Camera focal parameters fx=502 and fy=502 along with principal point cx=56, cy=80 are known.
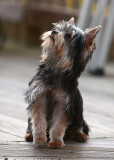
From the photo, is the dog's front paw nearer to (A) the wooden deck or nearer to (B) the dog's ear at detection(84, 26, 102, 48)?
(A) the wooden deck

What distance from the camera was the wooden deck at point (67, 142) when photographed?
366 cm

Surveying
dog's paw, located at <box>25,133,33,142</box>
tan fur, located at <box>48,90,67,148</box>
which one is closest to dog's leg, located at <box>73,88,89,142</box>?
tan fur, located at <box>48,90,67,148</box>

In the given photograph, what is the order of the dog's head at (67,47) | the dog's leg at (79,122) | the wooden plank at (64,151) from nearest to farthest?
the wooden plank at (64,151) → the dog's head at (67,47) → the dog's leg at (79,122)

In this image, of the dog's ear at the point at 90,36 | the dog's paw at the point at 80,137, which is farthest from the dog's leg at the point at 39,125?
the dog's ear at the point at 90,36

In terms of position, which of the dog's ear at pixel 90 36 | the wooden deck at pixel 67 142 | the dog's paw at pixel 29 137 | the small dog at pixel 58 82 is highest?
the dog's ear at pixel 90 36

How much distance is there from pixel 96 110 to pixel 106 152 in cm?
190

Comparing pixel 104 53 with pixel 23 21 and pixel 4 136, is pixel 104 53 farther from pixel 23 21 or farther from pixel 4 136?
pixel 4 136

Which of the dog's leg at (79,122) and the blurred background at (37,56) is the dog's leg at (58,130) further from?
the blurred background at (37,56)

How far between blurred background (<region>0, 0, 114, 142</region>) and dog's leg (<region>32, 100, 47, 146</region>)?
17.1 inches

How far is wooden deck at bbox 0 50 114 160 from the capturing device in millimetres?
3658

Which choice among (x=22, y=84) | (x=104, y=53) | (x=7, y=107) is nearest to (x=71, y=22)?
(x=7, y=107)

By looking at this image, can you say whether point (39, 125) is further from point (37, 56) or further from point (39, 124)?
point (37, 56)

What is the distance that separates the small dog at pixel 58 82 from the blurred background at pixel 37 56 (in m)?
0.47

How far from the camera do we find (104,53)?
8.86 meters
